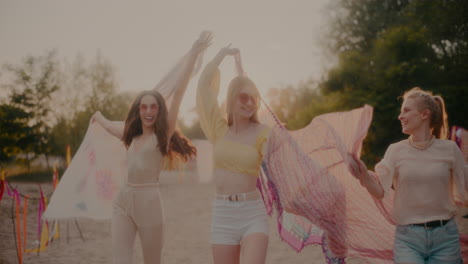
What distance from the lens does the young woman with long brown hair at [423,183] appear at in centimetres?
270

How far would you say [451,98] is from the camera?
1916 cm

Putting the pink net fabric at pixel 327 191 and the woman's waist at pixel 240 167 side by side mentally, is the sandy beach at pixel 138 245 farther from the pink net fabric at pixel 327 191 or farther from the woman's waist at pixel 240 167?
the woman's waist at pixel 240 167

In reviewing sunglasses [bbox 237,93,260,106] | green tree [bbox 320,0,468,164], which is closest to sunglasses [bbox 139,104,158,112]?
sunglasses [bbox 237,93,260,106]

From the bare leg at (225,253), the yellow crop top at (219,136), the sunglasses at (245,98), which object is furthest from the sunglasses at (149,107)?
the bare leg at (225,253)

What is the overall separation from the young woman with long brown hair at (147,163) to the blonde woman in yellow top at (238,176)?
58 centimetres

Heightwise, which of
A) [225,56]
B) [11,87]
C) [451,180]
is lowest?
[451,180]

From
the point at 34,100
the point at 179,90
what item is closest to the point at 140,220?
the point at 179,90

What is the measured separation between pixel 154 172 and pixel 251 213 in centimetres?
110

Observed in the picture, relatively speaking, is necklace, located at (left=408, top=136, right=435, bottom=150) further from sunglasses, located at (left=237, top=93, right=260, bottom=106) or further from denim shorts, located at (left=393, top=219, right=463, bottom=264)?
Result: sunglasses, located at (left=237, top=93, right=260, bottom=106)

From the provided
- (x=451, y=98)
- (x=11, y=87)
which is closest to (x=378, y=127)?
(x=451, y=98)

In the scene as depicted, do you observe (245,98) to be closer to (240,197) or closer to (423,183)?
(240,197)

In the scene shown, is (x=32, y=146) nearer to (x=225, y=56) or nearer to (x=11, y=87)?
(x=11, y=87)

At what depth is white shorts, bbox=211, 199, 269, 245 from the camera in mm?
2884

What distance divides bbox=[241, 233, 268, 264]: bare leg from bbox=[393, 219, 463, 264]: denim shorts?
0.93 metres
